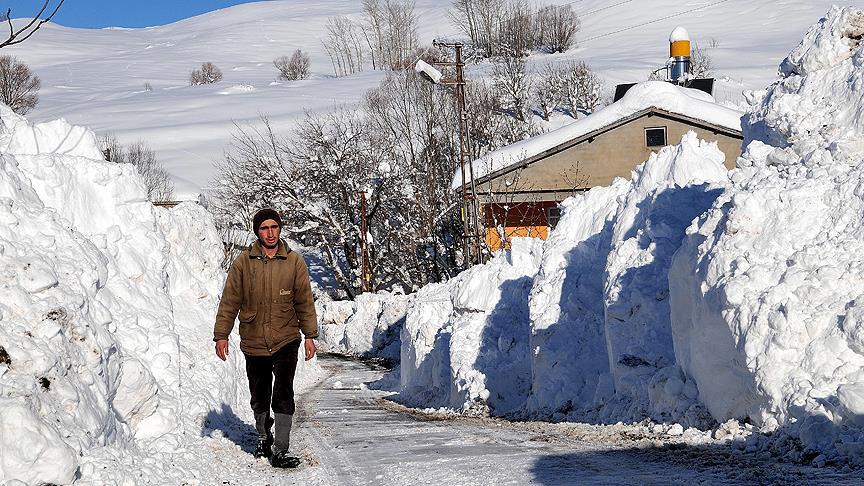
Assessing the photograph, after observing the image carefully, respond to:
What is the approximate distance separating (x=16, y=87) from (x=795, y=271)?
96770mm

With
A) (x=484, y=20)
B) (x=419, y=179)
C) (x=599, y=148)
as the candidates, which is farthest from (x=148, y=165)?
(x=484, y=20)

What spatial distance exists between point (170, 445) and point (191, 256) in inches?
232

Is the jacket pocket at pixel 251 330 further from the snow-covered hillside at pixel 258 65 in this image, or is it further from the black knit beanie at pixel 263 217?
the snow-covered hillside at pixel 258 65

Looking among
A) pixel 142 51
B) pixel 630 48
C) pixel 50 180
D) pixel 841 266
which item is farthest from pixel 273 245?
pixel 142 51

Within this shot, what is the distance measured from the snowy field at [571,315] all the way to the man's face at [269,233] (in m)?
1.39

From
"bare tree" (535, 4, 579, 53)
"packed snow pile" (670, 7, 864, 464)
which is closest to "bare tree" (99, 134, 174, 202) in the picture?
"bare tree" (535, 4, 579, 53)

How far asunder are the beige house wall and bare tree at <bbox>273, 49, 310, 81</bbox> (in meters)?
95.5

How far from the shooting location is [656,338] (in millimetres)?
10633

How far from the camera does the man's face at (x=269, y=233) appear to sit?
800cm

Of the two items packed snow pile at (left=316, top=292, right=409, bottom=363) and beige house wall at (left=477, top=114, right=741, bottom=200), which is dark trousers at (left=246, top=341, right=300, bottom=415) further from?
beige house wall at (left=477, top=114, right=741, bottom=200)

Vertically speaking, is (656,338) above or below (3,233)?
below

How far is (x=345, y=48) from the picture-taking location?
147 meters

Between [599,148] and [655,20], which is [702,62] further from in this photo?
[599,148]

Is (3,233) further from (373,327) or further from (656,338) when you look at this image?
(373,327)
